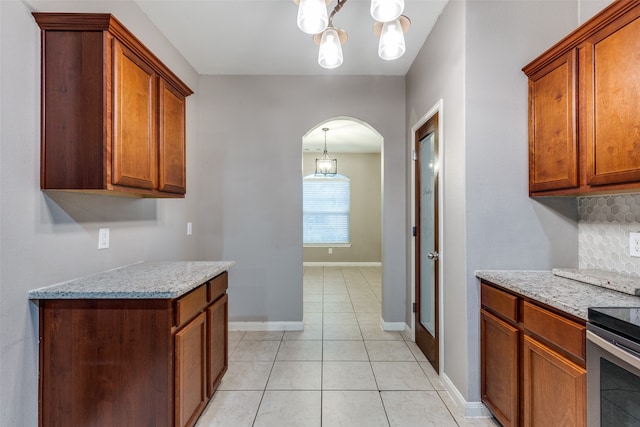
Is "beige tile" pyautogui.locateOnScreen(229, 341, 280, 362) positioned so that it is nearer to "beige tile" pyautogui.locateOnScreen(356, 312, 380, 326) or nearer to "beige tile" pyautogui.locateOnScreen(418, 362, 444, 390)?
"beige tile" pyautogui.locateOnScreen(356, 312, 380, 326)

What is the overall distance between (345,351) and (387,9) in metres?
2.63

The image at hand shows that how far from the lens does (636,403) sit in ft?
3.15

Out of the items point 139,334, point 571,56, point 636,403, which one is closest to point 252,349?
point 139,334

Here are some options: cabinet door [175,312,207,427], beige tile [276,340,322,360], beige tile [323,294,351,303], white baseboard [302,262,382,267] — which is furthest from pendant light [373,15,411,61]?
white baseboard [302,262,382,267]

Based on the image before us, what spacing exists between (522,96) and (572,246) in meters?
1.01

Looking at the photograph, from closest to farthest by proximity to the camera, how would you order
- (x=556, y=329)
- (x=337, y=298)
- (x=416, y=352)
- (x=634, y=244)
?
(x=556, y=329), (x=634, y=244), (x=416, y=352), (x=337, y=298)

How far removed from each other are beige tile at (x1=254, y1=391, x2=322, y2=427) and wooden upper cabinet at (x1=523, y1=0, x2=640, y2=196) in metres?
1.99

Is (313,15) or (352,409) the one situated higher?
(313,15)

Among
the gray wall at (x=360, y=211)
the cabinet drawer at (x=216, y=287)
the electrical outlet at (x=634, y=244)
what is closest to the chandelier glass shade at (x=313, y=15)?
the cabinet drawer at (x=216, y=287)

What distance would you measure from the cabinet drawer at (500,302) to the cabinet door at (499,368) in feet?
0.18

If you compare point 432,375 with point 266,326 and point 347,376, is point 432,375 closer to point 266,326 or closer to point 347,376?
point 347,376

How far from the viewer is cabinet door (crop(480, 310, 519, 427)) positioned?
5.02 feet

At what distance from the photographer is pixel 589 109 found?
1483mm

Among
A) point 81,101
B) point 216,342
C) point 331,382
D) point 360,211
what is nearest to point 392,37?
point 81,101
